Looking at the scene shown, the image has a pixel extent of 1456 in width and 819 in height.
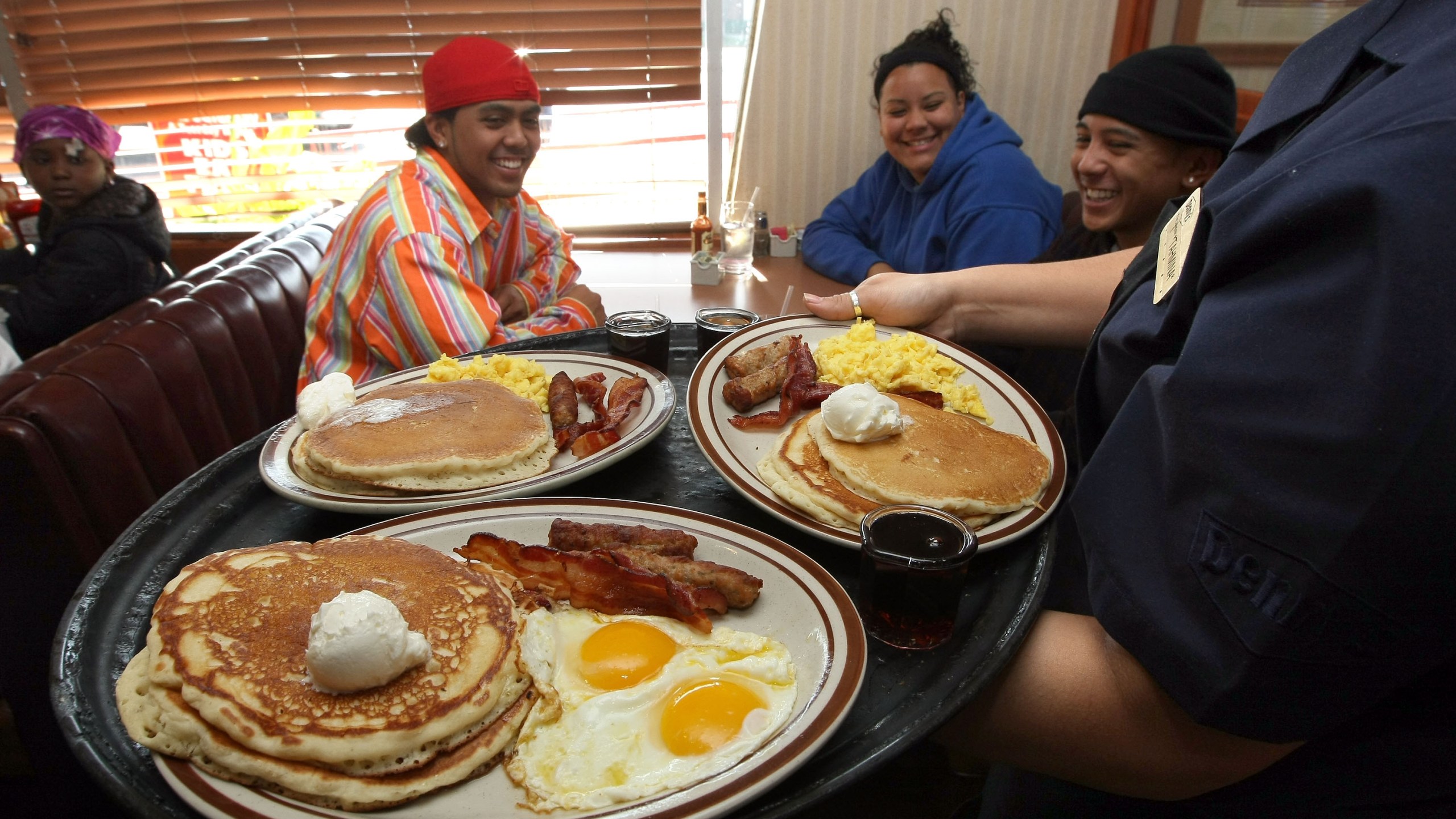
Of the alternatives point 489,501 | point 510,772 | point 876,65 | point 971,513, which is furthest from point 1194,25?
point 510,772

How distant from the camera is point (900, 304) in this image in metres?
1.93

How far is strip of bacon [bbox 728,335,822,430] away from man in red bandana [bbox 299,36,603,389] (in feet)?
3.62

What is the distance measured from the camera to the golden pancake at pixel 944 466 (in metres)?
1.25

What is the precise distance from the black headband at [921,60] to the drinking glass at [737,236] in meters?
0.98

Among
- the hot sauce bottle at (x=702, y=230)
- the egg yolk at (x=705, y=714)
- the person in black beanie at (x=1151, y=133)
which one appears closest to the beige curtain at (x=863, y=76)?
the hot sauce bottle at (x=702, y=230)

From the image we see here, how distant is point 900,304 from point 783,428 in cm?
58

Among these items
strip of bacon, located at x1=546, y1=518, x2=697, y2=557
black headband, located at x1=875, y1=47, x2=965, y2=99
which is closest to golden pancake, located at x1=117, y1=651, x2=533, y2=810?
strip of bacon, located at x1=546, y1=518, x2=697, y2=557

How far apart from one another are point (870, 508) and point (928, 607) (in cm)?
24

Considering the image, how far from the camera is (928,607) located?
101cm

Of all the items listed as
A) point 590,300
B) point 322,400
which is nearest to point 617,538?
point 322,400

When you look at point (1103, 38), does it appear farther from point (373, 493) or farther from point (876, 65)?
point (373, 493)

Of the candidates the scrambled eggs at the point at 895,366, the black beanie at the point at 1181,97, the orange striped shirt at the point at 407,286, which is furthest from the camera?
the black beanie at the point at 1181,97

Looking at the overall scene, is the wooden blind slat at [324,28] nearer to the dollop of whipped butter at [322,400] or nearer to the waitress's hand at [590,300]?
the waitress's hand at [590,300]

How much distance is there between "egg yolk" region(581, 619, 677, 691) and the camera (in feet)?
3.13
